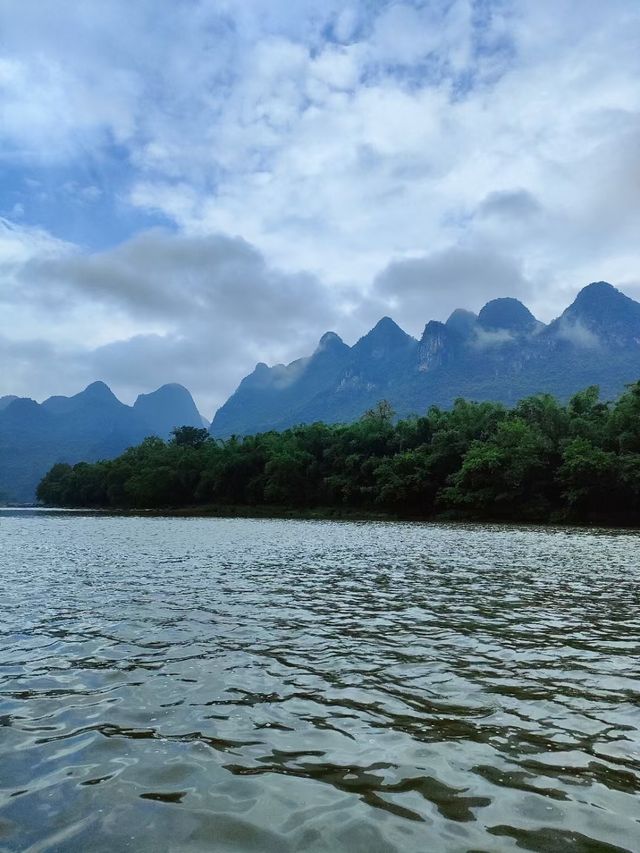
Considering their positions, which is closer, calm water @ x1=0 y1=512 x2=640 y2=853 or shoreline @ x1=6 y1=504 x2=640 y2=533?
calm water @ x1=0 y1=512 x2=640 y2=853

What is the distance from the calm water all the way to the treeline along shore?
5581cm

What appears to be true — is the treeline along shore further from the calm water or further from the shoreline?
the calm water

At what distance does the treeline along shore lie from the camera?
67.4 meters

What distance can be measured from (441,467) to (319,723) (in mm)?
80740

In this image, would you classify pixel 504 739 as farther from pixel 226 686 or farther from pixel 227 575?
pixel 227 575

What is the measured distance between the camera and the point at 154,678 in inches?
356

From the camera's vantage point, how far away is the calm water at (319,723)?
16.3 ft

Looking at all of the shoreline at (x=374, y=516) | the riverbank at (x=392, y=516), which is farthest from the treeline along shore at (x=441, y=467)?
the shoreline at (x=374, y=516)

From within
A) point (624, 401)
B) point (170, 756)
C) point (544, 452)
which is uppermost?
point (624, 401)

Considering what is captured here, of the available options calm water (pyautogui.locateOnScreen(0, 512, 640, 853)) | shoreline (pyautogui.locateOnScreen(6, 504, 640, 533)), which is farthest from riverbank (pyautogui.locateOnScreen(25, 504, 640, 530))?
calm water (pyautogui.locateOnScreen(0, 512, 640, 853))

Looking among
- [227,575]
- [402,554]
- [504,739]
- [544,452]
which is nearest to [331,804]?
[504,739]

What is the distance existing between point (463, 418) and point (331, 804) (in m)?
91.0

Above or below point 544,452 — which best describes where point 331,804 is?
below

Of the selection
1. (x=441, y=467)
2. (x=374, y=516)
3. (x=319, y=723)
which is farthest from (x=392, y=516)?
(x=319, y=723)
